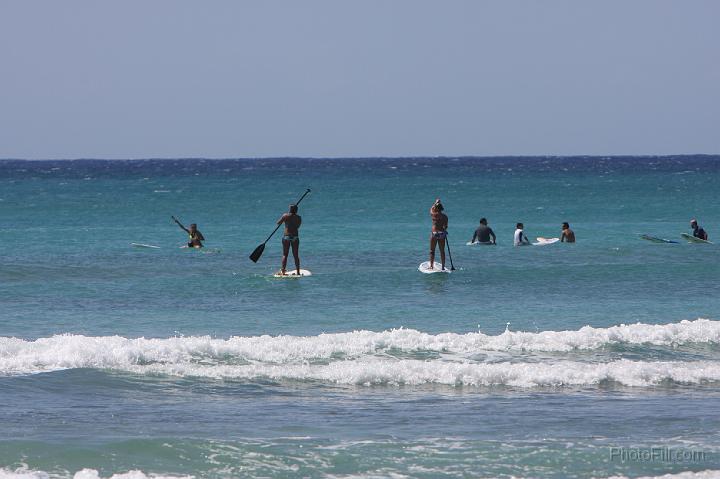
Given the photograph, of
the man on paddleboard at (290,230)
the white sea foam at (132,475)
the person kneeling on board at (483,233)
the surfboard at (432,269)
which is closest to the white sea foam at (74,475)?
the white sea foam at (132,475)

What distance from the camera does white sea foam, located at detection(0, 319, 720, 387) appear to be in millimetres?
14258

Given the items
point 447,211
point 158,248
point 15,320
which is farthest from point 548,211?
point 15,320

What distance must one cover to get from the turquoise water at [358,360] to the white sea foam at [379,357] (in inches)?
1.5

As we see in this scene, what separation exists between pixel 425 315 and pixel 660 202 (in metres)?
43.5

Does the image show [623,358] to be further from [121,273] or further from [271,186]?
[271,186]

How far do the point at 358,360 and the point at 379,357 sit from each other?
0.37m

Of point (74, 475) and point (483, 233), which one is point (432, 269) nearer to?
point (483, 233)

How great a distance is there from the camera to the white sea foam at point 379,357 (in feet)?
46.8

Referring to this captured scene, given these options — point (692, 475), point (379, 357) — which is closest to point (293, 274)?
point (379, 357)

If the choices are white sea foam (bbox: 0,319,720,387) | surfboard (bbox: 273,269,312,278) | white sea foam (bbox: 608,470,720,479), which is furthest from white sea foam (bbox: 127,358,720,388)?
surfboard (bbox: 273,269,312,278)

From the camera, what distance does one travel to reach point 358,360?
15359 mm

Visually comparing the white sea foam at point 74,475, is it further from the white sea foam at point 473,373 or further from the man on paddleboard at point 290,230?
the man on paddleboard at point 290,230

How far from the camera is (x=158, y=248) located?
3153 centimetres

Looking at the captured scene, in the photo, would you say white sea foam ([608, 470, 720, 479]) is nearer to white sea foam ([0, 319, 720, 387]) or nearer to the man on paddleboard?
white sea foam ([0, 319, 720, 387])
